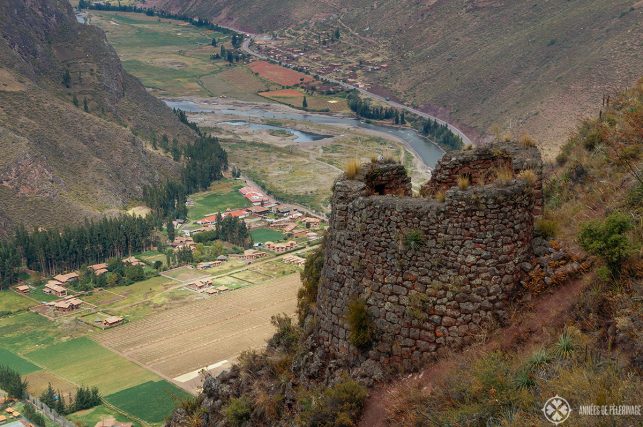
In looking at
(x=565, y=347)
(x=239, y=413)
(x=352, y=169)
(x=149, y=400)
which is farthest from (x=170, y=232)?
(x=565, y=347)

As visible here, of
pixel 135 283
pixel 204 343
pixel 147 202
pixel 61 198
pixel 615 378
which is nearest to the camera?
pixel 615 378

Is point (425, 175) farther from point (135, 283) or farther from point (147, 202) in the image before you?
point (135, 283)

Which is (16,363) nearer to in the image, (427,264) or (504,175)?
(427,264)

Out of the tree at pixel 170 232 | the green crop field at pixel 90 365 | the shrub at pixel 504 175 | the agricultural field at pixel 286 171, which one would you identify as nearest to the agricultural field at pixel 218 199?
the agricultural field at pixel 286 171

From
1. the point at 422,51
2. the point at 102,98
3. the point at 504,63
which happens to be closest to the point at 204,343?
the point at 102,98

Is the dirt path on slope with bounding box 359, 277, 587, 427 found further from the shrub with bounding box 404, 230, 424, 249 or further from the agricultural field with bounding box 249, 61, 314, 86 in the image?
the agricultural field with bounding box 249, 61, 314, 86

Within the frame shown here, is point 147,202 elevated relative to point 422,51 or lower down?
lower down

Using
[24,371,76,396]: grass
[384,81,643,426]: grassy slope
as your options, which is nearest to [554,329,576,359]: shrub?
[384,81,643,426]: grassy slope

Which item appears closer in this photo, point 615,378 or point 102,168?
point 615,378

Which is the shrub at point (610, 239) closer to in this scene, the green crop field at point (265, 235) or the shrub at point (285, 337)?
the shrub at point (285, 337)
